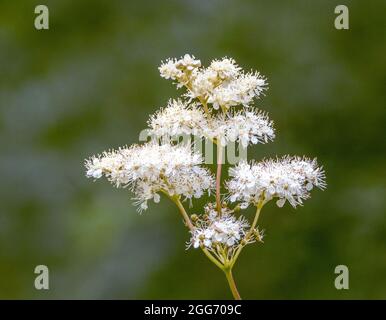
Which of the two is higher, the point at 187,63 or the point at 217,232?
the point at 187,63

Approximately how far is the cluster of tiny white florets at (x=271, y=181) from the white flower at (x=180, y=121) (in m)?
0.14

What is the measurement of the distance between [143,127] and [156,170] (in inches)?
84.8

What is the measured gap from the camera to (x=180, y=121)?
6.53ft

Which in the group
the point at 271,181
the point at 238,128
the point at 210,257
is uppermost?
the point at 238,128

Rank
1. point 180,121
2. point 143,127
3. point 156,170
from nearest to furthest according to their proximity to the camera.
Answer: point 156,170, point 180,121, point 143,127

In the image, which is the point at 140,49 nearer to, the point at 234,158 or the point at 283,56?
the point at 283,56

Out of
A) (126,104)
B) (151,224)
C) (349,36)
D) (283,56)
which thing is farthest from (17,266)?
(349,36)

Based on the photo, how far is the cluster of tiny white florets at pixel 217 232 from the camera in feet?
6.20

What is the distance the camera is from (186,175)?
1944mm

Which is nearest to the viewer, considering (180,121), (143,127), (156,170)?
(156,170)

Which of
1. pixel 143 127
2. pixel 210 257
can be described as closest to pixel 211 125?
pixel 210 257

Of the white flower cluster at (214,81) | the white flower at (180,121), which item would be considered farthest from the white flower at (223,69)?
→ the white flower at (180,121)

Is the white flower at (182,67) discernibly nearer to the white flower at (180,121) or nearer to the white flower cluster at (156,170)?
the white flower at (180,121)

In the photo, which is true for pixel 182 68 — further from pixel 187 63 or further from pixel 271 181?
pixel 271 181
